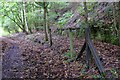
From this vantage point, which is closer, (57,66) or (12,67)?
(57,66)

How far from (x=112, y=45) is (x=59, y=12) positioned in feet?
34.6

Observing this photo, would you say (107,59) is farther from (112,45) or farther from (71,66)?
(112,45)

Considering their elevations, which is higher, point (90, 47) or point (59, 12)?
point (59, 12)

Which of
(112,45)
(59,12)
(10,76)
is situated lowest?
(10,76)

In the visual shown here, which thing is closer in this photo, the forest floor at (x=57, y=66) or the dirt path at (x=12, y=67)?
the forest floor at (x=57, y=66)

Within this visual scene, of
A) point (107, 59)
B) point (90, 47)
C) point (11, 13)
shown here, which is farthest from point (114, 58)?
point (11, 13)

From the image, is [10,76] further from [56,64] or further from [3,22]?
[3,22]

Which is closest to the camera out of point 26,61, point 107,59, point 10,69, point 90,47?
point 90,47

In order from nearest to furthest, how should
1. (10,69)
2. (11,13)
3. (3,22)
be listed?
(10,69), (11,13), (3,22)

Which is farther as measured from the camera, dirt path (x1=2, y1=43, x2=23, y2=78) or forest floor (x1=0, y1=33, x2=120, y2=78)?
dirt path (x1=2, y1=43, x2=23, y2=78)

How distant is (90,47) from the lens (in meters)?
6.96

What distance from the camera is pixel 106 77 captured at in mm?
6035

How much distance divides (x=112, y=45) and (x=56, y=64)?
2.63m

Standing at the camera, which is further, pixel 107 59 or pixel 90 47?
pixel 107 59
